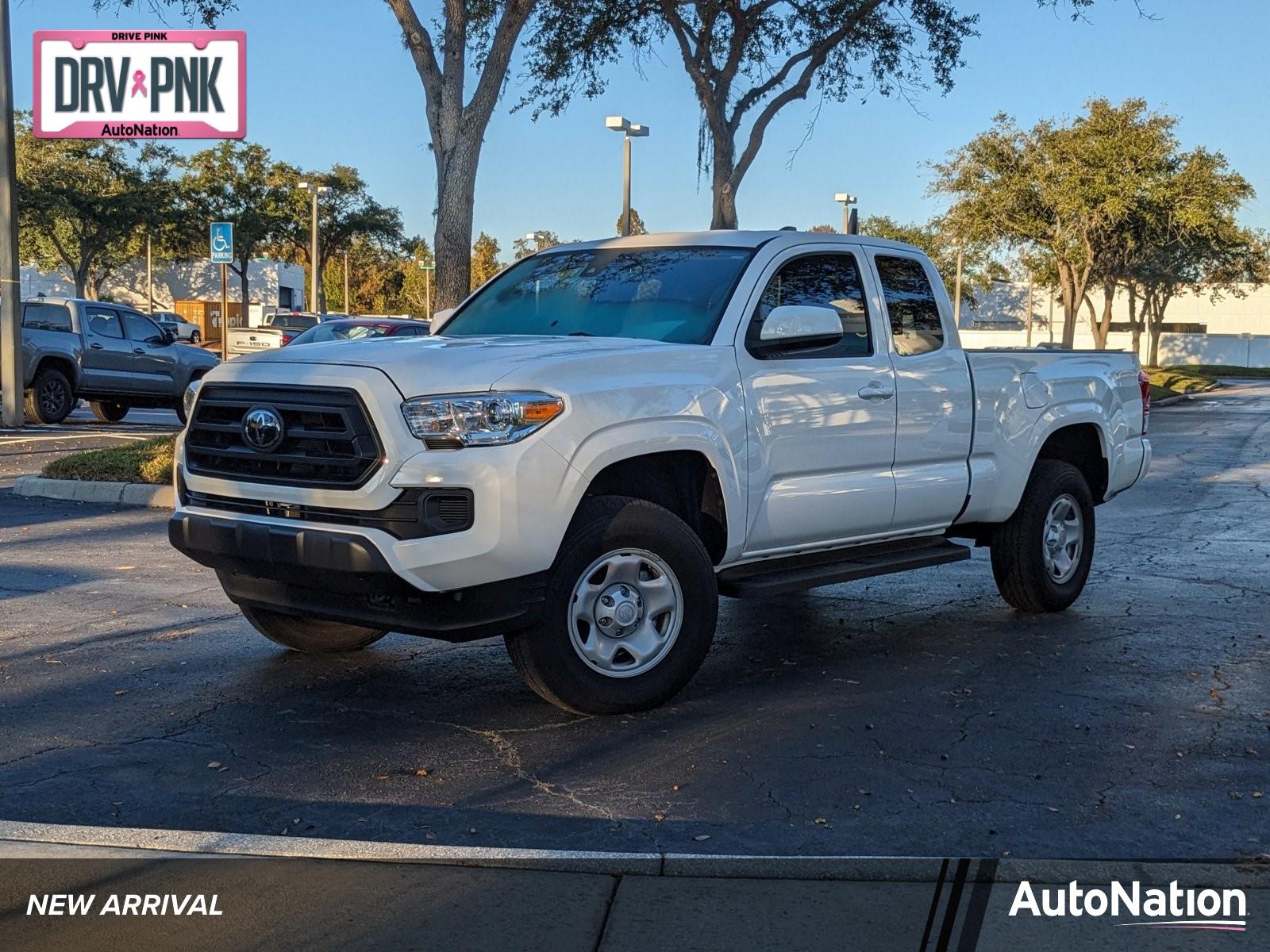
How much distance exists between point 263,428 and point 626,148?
21817 mm

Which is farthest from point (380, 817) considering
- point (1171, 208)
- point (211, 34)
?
point (1171, 208)

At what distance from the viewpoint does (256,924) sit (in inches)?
146

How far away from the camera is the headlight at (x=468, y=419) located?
17.7 ft

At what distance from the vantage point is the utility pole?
61.1ft

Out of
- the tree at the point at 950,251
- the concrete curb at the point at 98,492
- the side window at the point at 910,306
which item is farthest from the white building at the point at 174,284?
the side window at the point at 910,306

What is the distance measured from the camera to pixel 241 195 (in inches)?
2522

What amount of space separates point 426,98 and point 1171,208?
32523 millimetres

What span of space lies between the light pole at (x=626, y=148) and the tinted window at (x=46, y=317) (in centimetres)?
944

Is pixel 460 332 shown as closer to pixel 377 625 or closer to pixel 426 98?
pixel 377 625

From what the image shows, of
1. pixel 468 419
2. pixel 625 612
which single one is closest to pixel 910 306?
pixel 625 612

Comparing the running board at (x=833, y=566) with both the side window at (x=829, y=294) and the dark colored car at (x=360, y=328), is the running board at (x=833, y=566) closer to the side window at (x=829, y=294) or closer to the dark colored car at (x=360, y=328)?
the side window at (x=829, y=294)

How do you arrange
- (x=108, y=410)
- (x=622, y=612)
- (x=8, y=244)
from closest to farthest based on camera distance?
(x=622, y=612) < (x=8, y=244) < (x=108, y=410)

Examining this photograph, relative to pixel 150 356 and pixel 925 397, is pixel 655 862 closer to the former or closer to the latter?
pixel 925 397

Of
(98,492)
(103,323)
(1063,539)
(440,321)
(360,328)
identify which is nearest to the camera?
(440,321)
